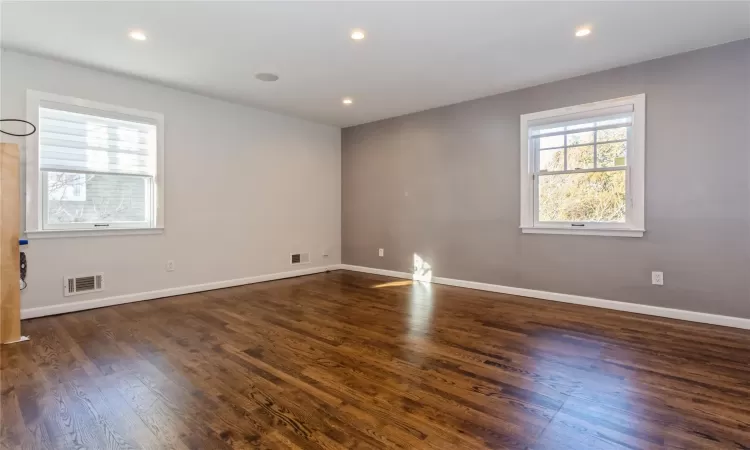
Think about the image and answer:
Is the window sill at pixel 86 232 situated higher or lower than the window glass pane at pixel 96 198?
lower

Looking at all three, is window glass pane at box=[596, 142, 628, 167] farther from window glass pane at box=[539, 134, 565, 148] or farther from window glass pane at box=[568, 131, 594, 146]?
window glass pane at box=[539, 134, 565, 148]

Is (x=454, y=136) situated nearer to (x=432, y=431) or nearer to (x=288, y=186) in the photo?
(x=288, y=186)

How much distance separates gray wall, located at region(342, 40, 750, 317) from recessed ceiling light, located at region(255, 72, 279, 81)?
7.04 ft

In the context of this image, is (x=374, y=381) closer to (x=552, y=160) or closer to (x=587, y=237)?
(x=587, y=237)

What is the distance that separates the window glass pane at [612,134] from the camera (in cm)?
373

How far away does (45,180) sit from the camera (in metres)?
3.49

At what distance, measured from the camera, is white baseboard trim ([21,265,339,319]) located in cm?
345

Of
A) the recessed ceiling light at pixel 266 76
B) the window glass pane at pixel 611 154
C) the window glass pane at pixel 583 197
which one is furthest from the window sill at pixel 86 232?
the window glass pane at pixel 611 154

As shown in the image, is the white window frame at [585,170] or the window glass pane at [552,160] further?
the window glass pane at [552,160]

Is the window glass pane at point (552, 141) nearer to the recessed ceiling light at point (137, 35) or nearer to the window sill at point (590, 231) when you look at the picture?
the window sill at point (590, 231)

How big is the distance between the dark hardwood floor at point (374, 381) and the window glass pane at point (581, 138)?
181cm

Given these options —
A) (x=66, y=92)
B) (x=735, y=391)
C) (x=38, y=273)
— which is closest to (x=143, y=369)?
(x=38, y=273)

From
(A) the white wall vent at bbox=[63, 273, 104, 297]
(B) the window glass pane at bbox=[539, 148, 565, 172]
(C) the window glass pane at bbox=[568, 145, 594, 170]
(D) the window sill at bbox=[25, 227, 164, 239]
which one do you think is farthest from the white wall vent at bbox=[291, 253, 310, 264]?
(C) the window glass pane at bbox=[568, 145, 594, 170]

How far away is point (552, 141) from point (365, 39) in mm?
2476
